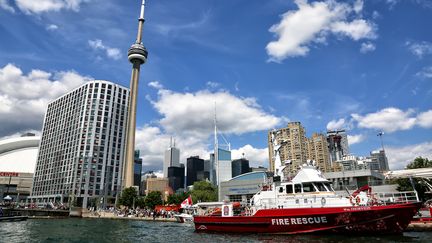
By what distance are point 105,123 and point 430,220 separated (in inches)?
4942

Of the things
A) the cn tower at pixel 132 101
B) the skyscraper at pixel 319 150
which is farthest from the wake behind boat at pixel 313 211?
the skyscraper at pixel 319 150

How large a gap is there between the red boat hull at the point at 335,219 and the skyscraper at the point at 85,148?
10257 centimetres

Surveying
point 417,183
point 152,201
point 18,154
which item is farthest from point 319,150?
point 18,154

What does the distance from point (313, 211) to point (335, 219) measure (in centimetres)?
172

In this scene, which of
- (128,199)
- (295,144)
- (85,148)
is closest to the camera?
(128,199)

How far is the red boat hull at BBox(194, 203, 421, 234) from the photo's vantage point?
2444 centimetres

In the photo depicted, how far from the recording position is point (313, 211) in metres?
25.8

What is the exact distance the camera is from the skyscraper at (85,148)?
126 meters

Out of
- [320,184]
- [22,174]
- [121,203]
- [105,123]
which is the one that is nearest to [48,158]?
[22,174]

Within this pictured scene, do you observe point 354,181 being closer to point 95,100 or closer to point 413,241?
point 413,241

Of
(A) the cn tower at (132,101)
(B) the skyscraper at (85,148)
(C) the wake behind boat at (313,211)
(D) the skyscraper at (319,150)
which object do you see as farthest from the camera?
(D) the skyscraper at (319,150)

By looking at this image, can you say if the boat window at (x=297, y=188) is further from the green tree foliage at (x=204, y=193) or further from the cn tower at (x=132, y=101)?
the cn tower at (x=132, y=101)

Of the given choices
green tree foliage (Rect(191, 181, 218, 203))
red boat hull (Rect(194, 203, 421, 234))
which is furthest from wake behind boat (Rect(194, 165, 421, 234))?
green tree foliage (Rect(191, 181, 218, 203))

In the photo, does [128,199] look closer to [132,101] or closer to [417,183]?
[132,101]
